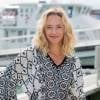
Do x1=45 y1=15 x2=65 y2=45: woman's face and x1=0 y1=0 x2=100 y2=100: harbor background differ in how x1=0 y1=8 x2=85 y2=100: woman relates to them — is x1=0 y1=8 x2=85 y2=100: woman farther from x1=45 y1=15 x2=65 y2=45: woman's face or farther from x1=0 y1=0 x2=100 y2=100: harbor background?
x1=0 y1=0 x2=100 y2=100: harbor background

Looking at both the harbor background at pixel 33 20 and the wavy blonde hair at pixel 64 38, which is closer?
the wavy blonde hair at pixel 64 38

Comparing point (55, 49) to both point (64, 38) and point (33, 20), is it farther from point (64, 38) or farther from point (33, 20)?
point (33, 20)

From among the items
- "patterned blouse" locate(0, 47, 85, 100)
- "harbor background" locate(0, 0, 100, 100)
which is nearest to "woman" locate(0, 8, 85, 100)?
"patterned blouse" locate(0, 47, 85, 100)

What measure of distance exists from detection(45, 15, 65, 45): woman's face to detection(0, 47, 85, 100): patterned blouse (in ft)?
0.26

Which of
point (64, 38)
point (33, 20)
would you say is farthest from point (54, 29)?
point (33, 20)

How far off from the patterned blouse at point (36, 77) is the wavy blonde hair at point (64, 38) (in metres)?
0.03

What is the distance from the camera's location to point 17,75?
1483 millimetres

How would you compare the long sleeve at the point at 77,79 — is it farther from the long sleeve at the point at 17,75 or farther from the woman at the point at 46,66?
the long sleeve at the point at 17,75

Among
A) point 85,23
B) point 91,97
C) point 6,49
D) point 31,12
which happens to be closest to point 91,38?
point 85,23

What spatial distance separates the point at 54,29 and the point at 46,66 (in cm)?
16

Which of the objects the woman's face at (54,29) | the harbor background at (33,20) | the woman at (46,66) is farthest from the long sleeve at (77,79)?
the harbor background at (33,20)

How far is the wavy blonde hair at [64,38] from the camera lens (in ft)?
4.81

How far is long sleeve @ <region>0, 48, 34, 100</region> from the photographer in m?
1.47

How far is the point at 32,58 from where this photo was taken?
4.83 ft
